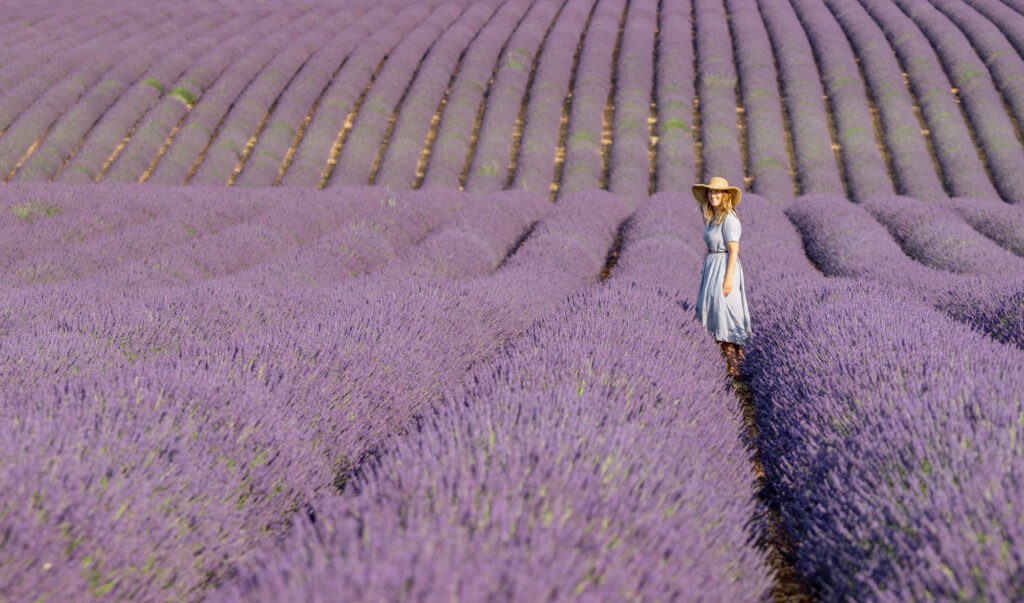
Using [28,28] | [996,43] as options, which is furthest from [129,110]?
[996,43]

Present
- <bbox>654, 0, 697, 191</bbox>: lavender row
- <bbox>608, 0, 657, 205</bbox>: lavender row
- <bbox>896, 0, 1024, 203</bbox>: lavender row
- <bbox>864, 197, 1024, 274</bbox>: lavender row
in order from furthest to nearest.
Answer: <bbox>654, 0, 697, 191</bbox>: lavender row → <bbox>608, 0, 657, 205</bbox>: lavender row → <bbox>896, 0, 1024, 203</bbox>: lavender row → <bbox>864, 197, 1024, 274</bbox>: lavender row

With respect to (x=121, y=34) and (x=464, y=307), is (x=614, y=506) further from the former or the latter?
(x=121, y=34)

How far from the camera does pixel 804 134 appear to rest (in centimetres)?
1644

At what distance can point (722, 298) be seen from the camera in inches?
176

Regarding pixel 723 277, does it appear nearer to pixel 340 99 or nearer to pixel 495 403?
pixel 495 403

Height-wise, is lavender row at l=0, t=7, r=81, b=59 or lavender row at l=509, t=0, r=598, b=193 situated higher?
lavender row at l=0, t=7, r=81, b=59

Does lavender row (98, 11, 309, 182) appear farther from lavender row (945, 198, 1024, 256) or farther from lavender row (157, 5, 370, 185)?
lavender row (945, 198, 1024, 256)

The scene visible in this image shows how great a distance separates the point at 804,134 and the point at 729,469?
16.6m

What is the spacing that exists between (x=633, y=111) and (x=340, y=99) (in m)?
9.05

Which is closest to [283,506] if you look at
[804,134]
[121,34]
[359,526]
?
[359,526]

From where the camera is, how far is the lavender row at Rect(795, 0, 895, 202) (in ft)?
47.3

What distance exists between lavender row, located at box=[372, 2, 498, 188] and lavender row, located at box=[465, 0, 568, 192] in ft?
5.01

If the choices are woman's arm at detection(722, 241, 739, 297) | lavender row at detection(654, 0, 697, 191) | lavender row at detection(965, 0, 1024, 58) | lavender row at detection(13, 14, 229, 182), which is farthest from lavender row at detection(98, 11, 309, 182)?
lavender row at detection(965, 0, 1024, 58)

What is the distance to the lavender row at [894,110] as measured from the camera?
1431 cm
